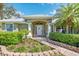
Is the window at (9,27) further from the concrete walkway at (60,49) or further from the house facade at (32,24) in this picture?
the concrete walkway at (60,49)

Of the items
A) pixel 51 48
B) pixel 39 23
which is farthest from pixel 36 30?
pixel 51 48

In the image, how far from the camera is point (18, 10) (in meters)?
5.23

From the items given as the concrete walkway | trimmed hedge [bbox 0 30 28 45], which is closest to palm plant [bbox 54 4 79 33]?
the concrete walkway

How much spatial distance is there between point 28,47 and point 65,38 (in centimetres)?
84

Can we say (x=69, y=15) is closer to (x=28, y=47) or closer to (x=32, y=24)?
(x=32, y=24)

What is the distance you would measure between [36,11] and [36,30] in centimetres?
43

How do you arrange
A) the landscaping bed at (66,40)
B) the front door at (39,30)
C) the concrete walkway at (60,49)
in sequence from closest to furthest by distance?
the concrete walkway at (60,49) < the landscaping bed at (66,40) < the front door at (39,30)

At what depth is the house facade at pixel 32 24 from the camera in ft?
17.1

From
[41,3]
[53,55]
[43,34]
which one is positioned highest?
[41,3]

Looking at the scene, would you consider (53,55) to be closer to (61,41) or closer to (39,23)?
(61,41)

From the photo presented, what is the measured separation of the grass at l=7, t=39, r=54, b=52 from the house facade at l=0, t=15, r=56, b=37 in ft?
0.61

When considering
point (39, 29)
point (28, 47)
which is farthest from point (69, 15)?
point (28, 47)

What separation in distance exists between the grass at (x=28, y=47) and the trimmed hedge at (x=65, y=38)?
11.3 inches

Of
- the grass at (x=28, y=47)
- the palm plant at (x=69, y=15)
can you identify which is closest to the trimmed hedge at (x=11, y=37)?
the grass at (x=28, y=47)
